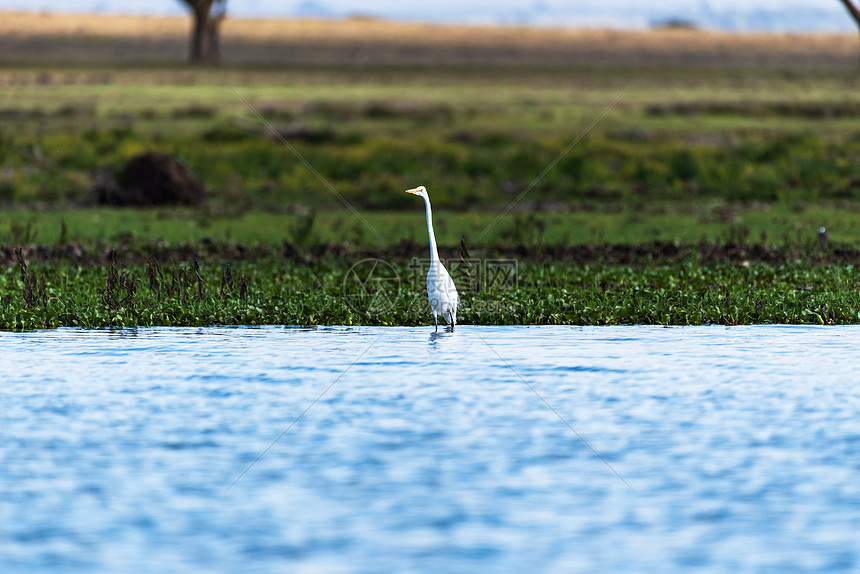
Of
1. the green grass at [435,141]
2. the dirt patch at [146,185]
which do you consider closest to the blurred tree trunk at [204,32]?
the green grass at [435,141]

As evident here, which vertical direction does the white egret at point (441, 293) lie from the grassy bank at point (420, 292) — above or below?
above

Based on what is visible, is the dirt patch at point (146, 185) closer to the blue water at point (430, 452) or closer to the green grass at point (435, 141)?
the green grass at point (435, 141)

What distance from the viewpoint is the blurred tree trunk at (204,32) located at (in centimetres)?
8056

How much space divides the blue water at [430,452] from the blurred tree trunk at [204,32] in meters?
68.9

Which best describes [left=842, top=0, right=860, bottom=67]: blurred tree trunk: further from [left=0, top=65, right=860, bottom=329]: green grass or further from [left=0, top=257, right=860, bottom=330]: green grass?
[left=0, top=257, right=860, bottom=330]: green grass

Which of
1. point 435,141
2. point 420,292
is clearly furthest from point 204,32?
point 420,292

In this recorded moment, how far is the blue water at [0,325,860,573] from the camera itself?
7.61 meters

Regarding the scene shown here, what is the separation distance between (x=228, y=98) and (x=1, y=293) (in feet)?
166

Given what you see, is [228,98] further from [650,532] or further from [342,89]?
[650,532]

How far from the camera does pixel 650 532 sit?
25.8ft

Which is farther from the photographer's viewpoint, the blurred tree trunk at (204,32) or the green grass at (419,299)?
the blurred tree trunk at (204,32)

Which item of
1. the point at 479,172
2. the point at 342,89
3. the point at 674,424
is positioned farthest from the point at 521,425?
the point at 342,89

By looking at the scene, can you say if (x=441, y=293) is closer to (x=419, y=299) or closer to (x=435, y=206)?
(x=419, y=299)

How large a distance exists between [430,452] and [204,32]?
255 feet
